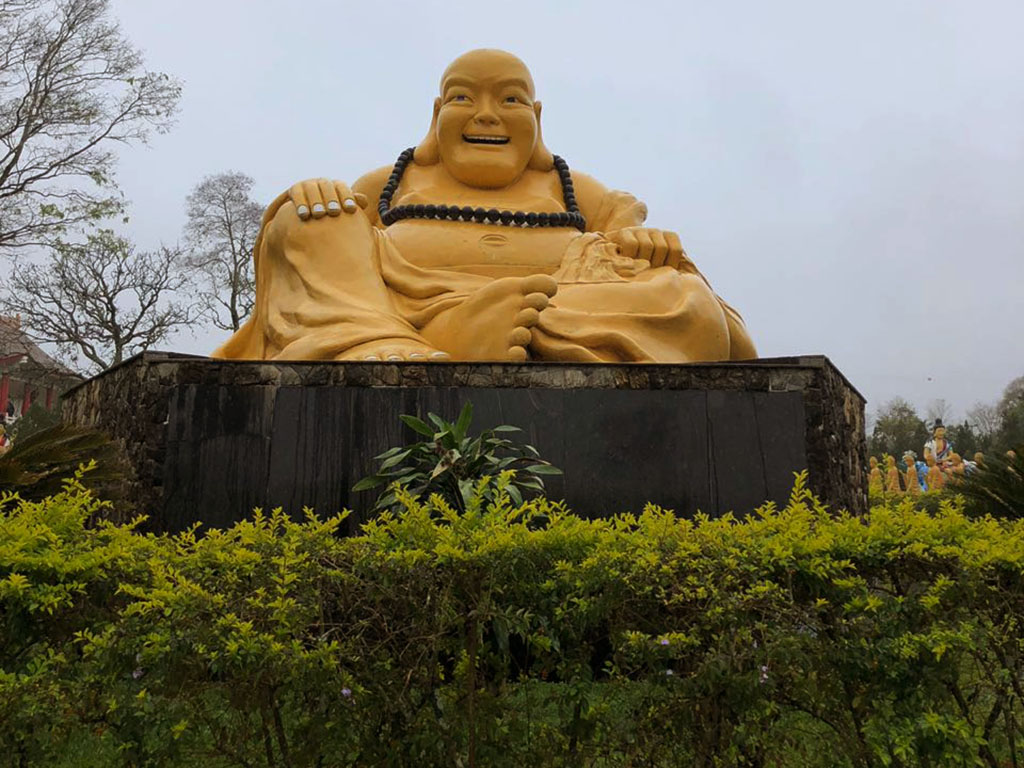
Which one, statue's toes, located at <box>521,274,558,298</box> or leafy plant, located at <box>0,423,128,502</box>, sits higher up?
statue's toes, located at <box>521,274,558,298</box>

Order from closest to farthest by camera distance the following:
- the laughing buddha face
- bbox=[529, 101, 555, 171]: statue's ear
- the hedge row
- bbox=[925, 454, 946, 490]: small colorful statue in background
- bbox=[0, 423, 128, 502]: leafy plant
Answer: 1. the hedge row
2. bbox=[0, 423, 128, 502]: leafy plant
3. the laughing buddha face
4. bbox=[529, 101, 555, 171]: statue's ear
5. bbox=[925, 454, 946, 490]: small colorful statue in background

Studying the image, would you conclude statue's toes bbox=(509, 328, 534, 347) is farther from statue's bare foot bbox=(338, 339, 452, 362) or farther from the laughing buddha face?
the laughing buddha face

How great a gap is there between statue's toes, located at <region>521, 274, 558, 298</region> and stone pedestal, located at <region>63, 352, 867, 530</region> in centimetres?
56

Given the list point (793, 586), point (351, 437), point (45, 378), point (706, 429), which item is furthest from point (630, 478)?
point (45, 378)

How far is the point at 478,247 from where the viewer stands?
5.11 metres

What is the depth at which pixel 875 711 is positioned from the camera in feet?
5.18

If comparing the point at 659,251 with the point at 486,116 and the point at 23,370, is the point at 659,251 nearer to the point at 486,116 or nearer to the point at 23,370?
the point at 486,116

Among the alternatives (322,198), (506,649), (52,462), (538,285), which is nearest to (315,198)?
(322,198)

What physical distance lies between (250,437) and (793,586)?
256cm

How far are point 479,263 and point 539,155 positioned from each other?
1.06 m

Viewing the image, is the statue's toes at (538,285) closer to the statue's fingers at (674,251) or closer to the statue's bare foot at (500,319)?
the statue's bare foot at (500,319)

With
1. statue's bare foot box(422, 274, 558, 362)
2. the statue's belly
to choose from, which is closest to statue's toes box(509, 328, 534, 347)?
statue's bare foot box(422, 274, 558, 362)

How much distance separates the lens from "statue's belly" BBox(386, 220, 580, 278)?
507cm

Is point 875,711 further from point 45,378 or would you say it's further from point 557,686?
point 45,378
